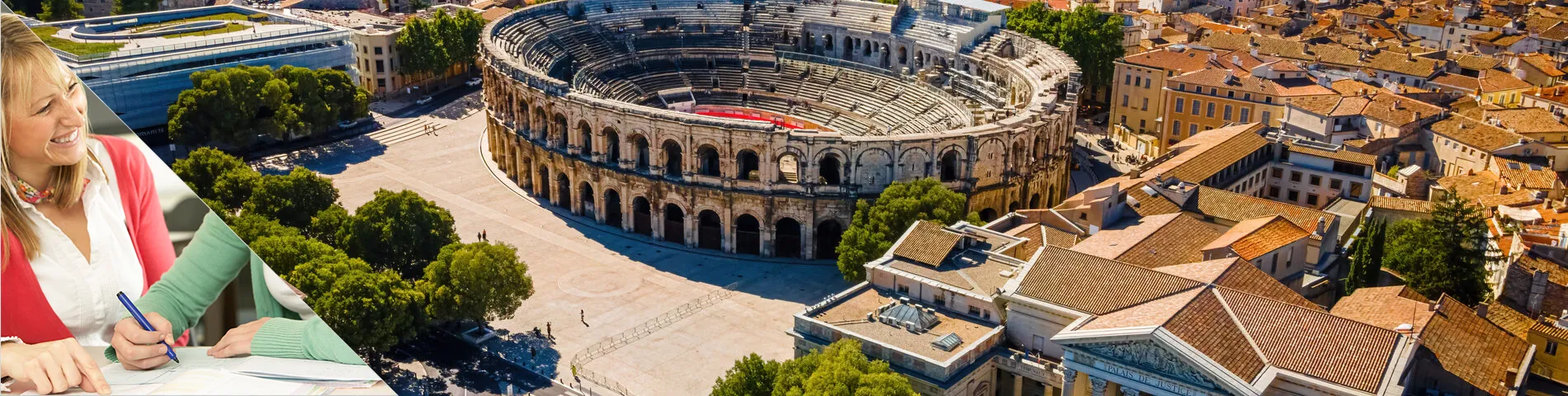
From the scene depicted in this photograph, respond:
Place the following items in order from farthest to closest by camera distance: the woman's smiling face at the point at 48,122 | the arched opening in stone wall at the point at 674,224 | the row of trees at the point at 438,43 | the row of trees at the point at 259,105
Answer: the row of trees at the point at 438,43
the row of trees at the point at 259,105
the arched opening in stone wall at the point at 674,224
the woman's smiling face at the point at 48,122

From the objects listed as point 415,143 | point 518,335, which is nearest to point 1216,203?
point 518,335

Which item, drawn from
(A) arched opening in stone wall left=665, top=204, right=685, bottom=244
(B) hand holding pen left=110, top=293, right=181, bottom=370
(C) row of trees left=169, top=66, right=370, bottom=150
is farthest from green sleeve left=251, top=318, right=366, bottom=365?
(C) row of trees left=169, top=66, right=370, bottom=150

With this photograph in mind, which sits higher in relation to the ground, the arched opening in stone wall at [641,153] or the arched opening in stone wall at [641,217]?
the arched opening in stone wall at [641,153]

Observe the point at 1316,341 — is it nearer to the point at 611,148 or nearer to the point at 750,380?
the point at 750,380

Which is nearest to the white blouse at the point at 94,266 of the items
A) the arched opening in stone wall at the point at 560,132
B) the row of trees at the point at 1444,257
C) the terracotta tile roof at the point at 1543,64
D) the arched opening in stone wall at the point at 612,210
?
the row of trees at the point at 1444,257

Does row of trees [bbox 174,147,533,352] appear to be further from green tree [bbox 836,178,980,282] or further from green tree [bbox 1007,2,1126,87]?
green tree [bbox 1007,2,1126,87]

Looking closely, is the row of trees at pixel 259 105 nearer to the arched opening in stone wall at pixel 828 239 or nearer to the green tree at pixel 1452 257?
the arched opening in stone wall at pixel 828 239

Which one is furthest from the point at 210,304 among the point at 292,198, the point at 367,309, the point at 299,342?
the point at 292,198
